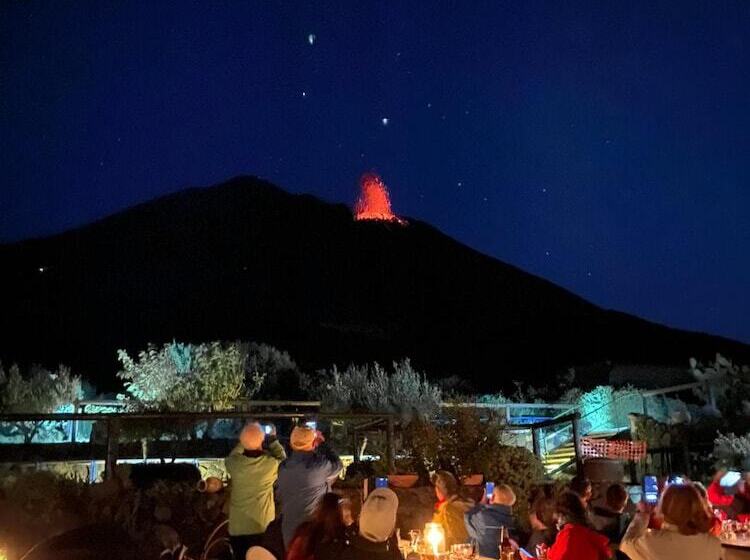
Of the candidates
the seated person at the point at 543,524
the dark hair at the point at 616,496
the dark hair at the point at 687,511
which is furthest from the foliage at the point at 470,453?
the dark hair at the point at 687,511

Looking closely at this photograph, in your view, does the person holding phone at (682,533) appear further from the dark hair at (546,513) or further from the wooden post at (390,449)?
the wooden post at (390,449)

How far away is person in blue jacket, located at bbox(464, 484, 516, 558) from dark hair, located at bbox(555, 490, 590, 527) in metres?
1.09

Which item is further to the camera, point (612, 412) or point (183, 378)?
point (183, 378)

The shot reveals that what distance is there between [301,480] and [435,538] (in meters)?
1.08

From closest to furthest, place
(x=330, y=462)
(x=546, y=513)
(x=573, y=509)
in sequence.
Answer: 1. (x=573, y=509)
2. (x=330, y=462)
3. (x=546, y=513)

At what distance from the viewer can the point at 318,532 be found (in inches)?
189

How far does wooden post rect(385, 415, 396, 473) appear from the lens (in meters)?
9.82

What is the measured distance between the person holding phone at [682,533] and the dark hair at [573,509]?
80cm

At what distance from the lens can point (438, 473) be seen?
6754 millimetres

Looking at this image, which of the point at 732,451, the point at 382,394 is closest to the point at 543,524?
the point at 732,451

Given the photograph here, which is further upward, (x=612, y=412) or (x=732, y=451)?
(x=612, y=412)

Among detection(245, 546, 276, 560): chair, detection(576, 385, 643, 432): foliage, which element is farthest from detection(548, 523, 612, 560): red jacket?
detection(576, 385, 643, 432): foliage

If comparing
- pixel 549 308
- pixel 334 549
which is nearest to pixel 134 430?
pixel 334 549

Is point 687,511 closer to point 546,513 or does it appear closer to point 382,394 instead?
point 546,513
